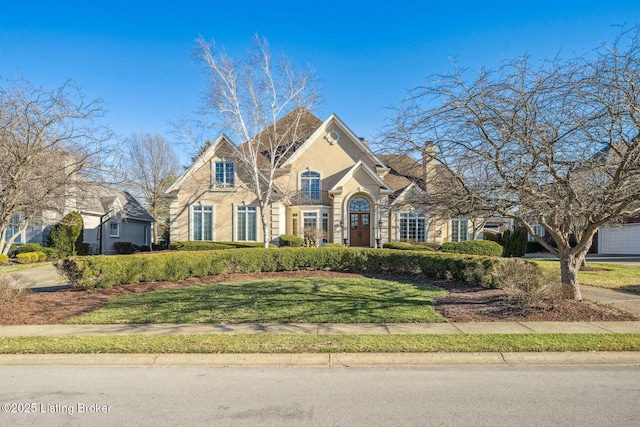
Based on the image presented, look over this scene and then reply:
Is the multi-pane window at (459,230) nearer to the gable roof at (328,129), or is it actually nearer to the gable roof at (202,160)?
the gable roof at (328,129)

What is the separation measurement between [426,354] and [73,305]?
871cm

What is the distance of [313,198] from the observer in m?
27.5

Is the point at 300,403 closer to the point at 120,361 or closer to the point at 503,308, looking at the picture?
the point at 120,361

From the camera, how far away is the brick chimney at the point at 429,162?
29.8 ft

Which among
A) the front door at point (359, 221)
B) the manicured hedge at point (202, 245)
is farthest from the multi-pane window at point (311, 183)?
the manicured hedge at point (202, 245)

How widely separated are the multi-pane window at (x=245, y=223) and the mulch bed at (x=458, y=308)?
12.8 metres

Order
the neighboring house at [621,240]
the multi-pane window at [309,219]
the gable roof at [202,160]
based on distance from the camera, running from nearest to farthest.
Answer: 1. the gable roof at [202,160]
2. the multi-pane window at [309,219]
3. the neighboring house at [621,240]

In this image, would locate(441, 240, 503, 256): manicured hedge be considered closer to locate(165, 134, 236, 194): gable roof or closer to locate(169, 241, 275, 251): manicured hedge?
locate(169, 241, 275, 251): manicured hedge

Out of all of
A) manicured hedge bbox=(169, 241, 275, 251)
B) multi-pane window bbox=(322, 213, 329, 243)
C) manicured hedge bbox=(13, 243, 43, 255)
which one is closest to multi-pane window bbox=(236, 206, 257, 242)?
manicured hedge bbox=(169, 241, 275, 251)

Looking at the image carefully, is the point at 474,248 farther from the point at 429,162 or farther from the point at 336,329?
the point at 336,329

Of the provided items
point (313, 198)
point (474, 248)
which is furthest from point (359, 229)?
point (474, 248)

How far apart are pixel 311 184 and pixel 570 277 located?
19847 mm

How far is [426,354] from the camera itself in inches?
237

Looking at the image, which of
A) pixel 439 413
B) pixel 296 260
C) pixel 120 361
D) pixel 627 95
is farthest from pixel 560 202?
pixel 296 260
